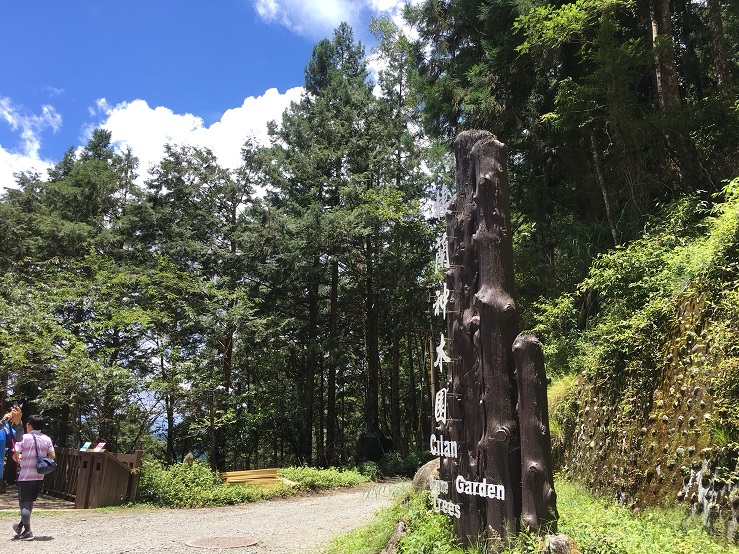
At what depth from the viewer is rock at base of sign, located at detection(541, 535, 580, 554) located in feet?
11.3

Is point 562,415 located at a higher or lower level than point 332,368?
lower

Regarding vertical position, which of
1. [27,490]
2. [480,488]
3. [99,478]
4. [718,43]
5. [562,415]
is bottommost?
[99,478]

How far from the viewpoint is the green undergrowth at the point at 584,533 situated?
371cm

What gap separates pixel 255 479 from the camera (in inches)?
501

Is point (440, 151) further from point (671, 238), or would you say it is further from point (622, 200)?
point (671, 238)

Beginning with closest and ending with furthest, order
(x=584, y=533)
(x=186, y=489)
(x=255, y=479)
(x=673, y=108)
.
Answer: (x=584, y=533)
(x=673, y=108)
(x=186, y=489)
(x=255, y=479)

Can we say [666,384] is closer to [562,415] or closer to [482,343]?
[482,343]

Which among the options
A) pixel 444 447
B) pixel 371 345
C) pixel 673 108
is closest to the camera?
pixel 444 447

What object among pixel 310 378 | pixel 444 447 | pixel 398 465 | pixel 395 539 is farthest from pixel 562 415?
pixel 310 378

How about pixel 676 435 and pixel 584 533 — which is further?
pixel 676 435

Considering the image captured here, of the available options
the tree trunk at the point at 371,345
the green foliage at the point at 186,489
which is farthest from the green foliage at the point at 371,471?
Result: the green foliage at the point at 186,489

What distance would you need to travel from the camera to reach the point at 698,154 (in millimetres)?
9891

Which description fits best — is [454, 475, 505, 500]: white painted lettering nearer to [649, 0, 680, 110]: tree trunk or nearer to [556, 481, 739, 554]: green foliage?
[556, 481, 739, 554]: green foliage

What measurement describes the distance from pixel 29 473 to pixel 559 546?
269 inches
